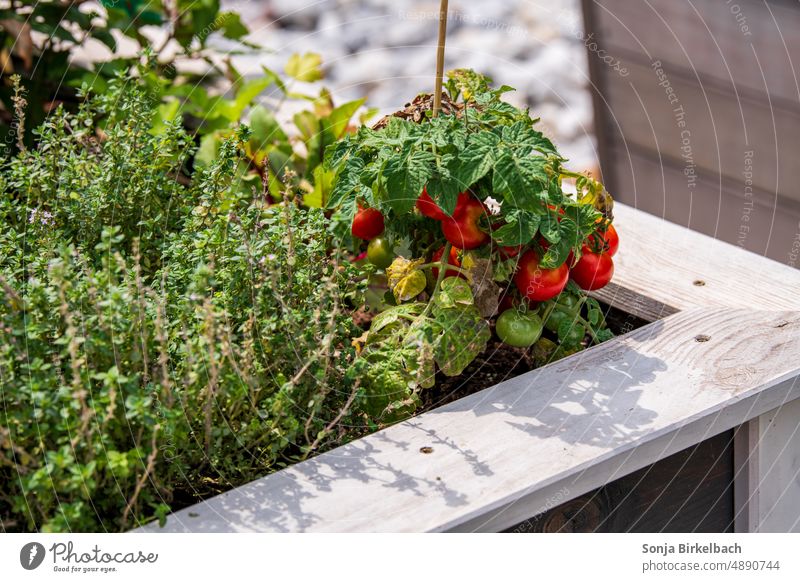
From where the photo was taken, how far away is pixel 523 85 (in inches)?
154

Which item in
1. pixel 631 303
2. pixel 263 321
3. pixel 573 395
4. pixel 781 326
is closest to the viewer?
pixel 263 321

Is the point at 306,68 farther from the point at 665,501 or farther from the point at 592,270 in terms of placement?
the point at 665,501

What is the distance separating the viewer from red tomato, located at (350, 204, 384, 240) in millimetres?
1604

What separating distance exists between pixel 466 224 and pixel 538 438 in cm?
32

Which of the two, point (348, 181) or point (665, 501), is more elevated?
point (348, 181)

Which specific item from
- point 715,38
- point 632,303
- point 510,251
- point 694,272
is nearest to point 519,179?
A: point 510,251

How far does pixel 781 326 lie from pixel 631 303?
241 mm

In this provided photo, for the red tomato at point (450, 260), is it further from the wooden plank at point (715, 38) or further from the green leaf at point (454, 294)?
the wooden plank at point (715, 38)

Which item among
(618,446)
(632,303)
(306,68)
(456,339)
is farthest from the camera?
(306,68)

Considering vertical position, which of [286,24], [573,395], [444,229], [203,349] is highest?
[286,24]

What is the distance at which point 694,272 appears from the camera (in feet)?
6.00

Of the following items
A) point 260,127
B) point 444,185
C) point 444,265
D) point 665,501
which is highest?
point 260,127
